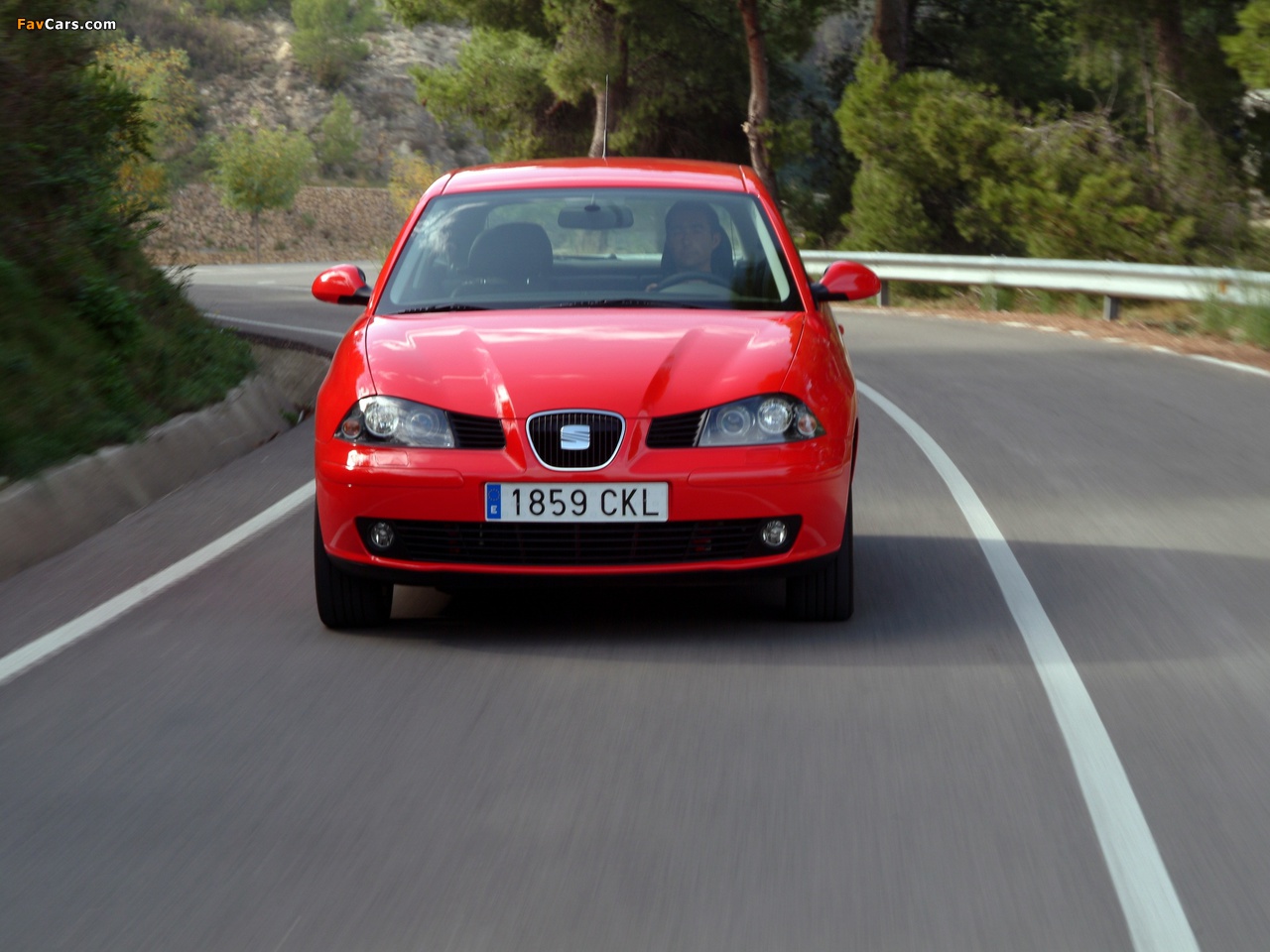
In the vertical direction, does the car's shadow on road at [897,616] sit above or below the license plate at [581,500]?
below

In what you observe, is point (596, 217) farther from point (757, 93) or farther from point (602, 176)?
point (757, 93)

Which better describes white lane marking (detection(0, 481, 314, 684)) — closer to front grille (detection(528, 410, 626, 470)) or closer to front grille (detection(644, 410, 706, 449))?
front grille (detection(528, 410, 626, 470))

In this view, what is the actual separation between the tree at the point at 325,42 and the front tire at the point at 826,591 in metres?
120

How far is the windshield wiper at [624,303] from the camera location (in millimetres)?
6492

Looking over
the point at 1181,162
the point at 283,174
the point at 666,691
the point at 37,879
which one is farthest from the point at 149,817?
the point at 283,174

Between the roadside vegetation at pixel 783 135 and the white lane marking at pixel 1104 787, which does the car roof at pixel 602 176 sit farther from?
the roadside vegetation at pixel 783 135

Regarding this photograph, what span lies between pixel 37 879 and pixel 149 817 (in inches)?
17.0

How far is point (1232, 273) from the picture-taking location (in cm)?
1817

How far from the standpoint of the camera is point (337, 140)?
110188 mm

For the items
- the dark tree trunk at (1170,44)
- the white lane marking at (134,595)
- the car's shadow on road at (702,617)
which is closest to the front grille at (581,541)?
the car's shadow on road at (702,617)

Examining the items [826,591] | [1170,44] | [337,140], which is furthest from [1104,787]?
[337,140]

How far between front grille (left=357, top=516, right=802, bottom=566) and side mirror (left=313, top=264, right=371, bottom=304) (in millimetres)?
1567

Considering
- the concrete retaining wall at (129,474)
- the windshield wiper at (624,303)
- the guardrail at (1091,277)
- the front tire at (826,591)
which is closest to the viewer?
the front tire at (826,591)

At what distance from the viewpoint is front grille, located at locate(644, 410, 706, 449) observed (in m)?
5.63
